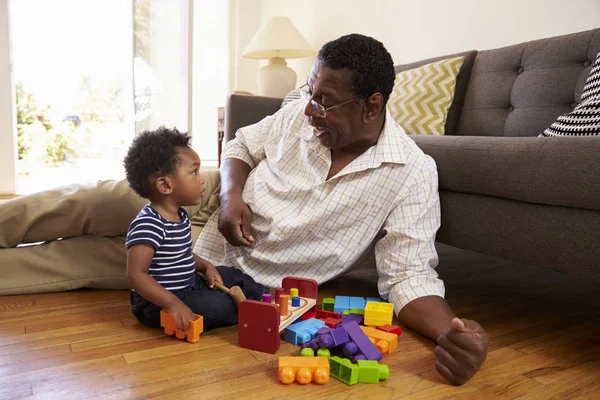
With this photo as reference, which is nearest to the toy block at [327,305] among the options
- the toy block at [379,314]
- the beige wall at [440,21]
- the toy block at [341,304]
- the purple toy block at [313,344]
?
the toy block at [341,304]

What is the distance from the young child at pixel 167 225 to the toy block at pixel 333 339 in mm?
257

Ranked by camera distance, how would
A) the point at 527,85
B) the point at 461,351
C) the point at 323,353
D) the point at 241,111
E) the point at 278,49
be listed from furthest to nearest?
1. the point at 278,49
2. the point at 241,111
3. the point at 527,85
4. the point at 323,353
5. the point at 461,351

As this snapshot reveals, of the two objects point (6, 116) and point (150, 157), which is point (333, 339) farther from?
point (6, 116)

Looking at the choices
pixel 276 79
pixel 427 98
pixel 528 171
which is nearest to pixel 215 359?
pixel 528 171

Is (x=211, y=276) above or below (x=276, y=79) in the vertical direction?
below

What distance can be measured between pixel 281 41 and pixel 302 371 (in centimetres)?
268

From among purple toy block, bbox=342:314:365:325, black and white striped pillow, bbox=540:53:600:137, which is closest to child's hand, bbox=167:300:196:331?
purple toy block, bbox=342:314:365:325

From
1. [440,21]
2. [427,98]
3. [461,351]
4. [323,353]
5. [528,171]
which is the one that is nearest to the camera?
[461,351]

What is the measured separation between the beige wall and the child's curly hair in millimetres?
1708

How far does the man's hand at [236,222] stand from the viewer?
1289 millimetres

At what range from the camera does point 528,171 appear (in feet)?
3.68

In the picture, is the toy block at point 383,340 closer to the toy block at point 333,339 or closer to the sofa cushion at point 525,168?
the toy block at point 333,339

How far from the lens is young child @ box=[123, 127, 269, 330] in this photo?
1117mm

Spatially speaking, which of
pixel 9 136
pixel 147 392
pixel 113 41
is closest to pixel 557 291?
pixel 147 392
